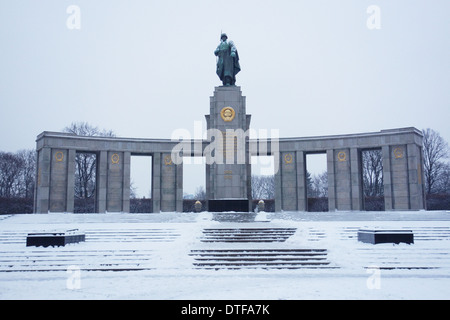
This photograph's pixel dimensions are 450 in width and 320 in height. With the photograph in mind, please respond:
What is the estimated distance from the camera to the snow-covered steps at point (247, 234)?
53.7 ft

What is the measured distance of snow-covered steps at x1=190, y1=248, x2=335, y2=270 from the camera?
13.1m

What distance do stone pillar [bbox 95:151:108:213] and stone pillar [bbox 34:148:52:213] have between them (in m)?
3.90

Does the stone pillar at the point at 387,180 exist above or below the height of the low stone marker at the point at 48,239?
above

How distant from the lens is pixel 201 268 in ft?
42.5

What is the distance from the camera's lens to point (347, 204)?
116 feet

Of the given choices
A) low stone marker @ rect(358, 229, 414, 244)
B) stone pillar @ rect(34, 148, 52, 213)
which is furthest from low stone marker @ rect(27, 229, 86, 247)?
stone pillar @ rect(34, 148, 52, 213)

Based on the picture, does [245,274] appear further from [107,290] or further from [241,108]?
[241,108]

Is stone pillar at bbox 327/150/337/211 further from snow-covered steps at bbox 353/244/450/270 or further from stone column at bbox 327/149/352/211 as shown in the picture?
snow-covered steps at bbox 353/244/450/270

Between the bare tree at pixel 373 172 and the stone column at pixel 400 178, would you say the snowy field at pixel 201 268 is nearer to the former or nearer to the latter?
the stone column at pixel 400 178

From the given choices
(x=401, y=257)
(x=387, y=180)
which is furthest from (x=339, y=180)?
(x=401, y=257)

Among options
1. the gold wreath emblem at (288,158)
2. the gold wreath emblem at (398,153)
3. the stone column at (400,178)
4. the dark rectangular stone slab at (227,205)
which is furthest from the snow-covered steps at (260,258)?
the gold wreath emblem at (288,158)

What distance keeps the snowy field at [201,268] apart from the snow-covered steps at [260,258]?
0.22 m
